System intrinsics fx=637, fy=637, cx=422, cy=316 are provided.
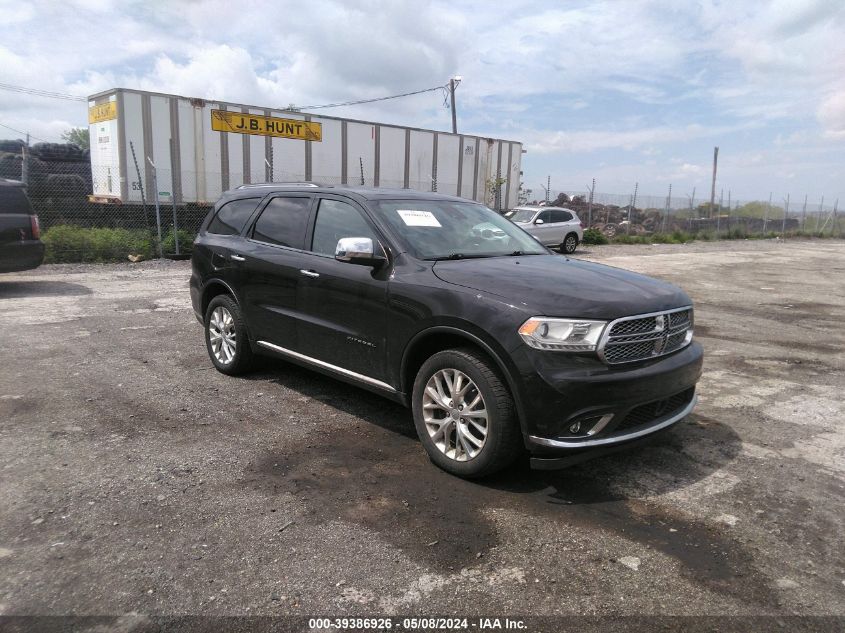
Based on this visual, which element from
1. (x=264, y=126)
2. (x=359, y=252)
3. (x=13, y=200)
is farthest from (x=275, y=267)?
(x=264, y=126)

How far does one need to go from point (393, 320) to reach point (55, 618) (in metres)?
2.32

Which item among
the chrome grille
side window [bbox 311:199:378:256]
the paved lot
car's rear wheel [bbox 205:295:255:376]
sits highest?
side window [bbox 311:199:378:256]

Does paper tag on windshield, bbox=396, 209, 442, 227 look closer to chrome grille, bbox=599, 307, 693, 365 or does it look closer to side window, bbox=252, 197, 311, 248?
side window, bbox=252, 197, 311, 248

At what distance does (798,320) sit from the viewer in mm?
9297

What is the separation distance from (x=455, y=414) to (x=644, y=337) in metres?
1.16

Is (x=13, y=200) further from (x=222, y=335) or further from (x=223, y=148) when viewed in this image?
(x=223, y=148)

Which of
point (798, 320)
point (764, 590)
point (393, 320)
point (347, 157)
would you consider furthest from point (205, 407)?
point (347, 157)

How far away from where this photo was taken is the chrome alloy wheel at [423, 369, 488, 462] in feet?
11.9

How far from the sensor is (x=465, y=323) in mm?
3609

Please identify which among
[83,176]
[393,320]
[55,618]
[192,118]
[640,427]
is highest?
[192,118]

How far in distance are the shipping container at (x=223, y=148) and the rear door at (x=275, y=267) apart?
30.7 ft

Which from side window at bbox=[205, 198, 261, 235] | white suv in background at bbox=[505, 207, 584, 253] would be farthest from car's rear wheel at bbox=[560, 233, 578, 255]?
side window at bbox=[205, 198, 261, 235]

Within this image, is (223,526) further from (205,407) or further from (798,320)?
(798,320)

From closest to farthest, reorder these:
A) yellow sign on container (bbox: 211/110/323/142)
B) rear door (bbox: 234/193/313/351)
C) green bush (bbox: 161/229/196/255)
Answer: rear door (bbox: 234/193/313/351) < green bush (bbox: 161/229/196/255) < yellow sign on container (bbox: 211/110/323/142)
